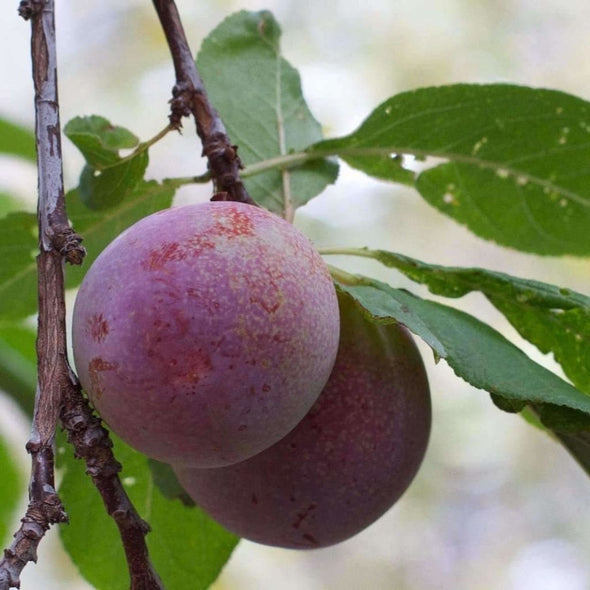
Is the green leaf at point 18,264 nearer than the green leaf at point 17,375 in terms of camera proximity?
Yes

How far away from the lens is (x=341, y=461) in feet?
3.44

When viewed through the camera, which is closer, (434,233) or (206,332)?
(206,332)

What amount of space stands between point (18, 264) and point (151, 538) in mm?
453

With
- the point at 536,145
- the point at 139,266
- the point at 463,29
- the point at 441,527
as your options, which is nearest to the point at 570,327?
the point at 536,145

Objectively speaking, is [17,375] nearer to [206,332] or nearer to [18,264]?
[18,264]

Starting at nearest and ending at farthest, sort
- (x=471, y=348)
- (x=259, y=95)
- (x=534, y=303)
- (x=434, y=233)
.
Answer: (x=471, y=348) < (x=534, y=303) < (x=259, y=95) < (x=434, y=233)

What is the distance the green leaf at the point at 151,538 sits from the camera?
134 centimetres

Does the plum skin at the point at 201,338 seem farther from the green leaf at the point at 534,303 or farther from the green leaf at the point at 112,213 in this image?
the green leaf at the point at 112,213

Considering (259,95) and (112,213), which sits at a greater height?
(259,95)

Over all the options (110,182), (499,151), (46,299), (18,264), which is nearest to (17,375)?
(18,264)

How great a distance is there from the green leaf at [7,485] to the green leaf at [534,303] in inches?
37.8

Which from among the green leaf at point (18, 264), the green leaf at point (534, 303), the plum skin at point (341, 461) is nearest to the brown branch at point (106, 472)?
the plum skin at point (341, 461)

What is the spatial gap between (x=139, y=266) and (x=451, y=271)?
43 centimetres

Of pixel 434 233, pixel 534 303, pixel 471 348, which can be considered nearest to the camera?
pixel 471 348
